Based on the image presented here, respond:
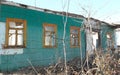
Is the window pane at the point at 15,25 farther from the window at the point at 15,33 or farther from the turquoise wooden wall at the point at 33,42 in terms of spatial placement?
the turquoise wooden wall at the point at 33,42

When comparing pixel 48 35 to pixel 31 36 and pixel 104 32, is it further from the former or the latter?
pixel 104 32

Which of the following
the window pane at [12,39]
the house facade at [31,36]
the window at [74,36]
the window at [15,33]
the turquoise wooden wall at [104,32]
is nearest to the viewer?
the house facade at [31,36]

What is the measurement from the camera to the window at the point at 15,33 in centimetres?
1075

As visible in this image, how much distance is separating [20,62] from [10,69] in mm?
668

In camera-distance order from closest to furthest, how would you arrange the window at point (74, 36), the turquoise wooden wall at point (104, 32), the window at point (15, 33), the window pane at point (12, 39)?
the window at point (15, 33), the window pane at point (12, 39), the window at point (74, 36), the turquoise wooden wall at point (104, 32)

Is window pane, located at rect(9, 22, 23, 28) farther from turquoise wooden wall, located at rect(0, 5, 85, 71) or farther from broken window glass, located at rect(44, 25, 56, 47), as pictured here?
broken window glass, located at rect(44, 25, 56, 47)

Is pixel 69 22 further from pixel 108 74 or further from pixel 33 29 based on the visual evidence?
pixel 108 74

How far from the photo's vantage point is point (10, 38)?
35.7 feet

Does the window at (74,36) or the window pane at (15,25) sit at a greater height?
the window pane at (15,25)

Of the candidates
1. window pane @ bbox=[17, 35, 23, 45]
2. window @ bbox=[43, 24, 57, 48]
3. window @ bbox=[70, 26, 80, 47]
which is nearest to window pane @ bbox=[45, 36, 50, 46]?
window @ bbox=[43, 24, 57, 48]

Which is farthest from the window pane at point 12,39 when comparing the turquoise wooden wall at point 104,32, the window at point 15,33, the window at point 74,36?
the turquoise wooden wall at point 104,32

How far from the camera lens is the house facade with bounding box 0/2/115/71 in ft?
34.9

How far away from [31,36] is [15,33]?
3.39 ft

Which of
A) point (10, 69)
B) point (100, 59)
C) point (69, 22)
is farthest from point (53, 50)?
point (100, 59)
